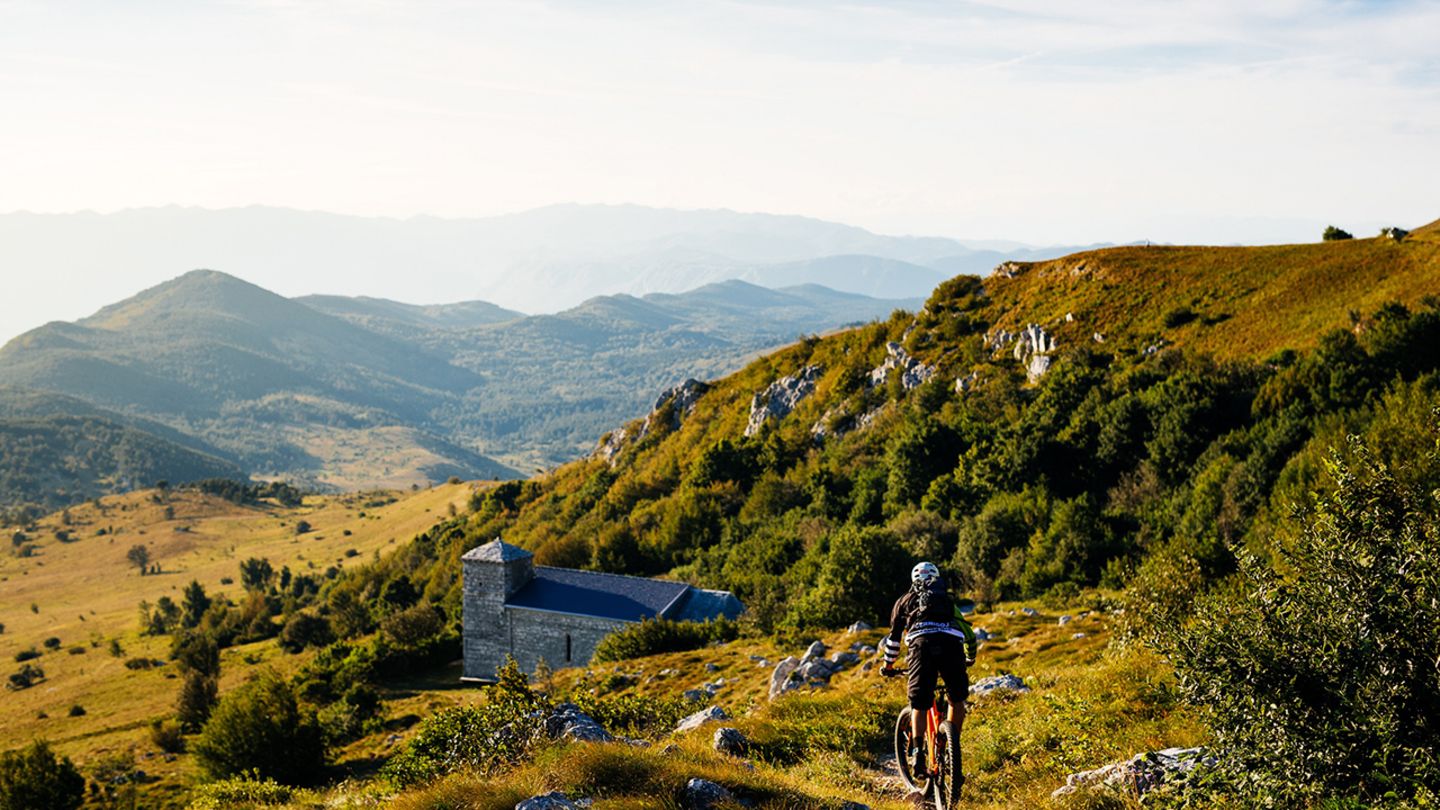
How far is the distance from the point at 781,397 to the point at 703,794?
67706 millimetres

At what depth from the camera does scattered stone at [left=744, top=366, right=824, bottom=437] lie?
75.1m

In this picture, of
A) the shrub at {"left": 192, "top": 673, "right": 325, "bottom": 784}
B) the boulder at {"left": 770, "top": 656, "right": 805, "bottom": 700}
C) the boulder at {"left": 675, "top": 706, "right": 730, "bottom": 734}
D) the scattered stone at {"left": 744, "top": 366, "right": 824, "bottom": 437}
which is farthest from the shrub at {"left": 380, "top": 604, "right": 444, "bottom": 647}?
the boulder at {"left": 675, "top": 706, "right": 730, "bottom": 734}

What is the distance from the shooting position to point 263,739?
33750 millimetres

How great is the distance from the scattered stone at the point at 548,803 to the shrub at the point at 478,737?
2.61 m

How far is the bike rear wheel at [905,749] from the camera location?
11.1 meters

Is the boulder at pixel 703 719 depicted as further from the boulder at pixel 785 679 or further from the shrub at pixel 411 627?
the shrub at pixel 411 627

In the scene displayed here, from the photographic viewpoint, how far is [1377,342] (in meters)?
37.5

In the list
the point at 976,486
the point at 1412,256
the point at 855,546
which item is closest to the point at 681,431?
the point at 976,486

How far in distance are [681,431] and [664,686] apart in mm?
55291

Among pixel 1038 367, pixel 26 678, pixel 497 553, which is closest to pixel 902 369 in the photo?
pixel 1038 367

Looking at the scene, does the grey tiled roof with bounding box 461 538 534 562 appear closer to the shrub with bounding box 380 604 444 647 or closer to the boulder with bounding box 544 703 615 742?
the shrub with bounding box 380 604 444 647

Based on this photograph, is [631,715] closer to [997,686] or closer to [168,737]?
[997,686]

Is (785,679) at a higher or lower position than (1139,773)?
lower

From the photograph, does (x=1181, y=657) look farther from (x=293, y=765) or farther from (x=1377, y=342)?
(x=1377, y=342)
